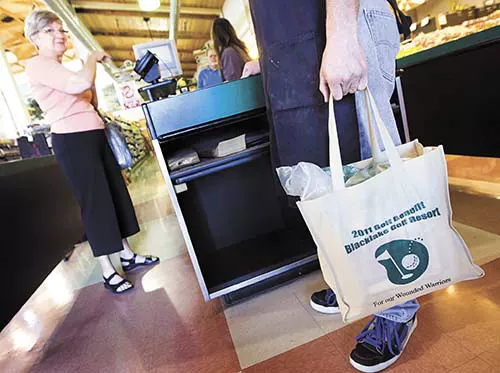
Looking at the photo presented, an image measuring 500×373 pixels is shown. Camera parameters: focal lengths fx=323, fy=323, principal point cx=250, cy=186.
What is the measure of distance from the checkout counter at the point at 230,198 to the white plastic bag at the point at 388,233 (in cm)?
33

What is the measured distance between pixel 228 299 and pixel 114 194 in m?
0.97

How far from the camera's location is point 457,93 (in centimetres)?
175

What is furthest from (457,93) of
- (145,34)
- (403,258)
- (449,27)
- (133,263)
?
(145,34)

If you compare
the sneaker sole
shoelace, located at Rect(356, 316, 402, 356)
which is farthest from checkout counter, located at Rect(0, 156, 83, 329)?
shoelace, located at Rect(356, 316, 402, 356)

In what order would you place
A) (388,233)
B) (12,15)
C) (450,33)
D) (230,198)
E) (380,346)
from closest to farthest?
(388,233) → (380,346) → (230,198) → (450,33) → (12,15)

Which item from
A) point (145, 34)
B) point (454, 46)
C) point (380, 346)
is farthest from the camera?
point (145, 34)

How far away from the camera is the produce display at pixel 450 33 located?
180 centimetres

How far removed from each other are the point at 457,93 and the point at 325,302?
139cm

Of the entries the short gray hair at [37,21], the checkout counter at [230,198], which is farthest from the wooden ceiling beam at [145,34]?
the checkout counter at [230,198]

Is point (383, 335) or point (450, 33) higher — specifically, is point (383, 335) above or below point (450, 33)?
below

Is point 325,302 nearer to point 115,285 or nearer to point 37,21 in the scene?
point 115,285

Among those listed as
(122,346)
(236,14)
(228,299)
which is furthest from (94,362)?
(236,14)

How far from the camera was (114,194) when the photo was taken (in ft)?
6.14

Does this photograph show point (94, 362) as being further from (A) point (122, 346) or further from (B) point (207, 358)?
(B) point (207, 358)
